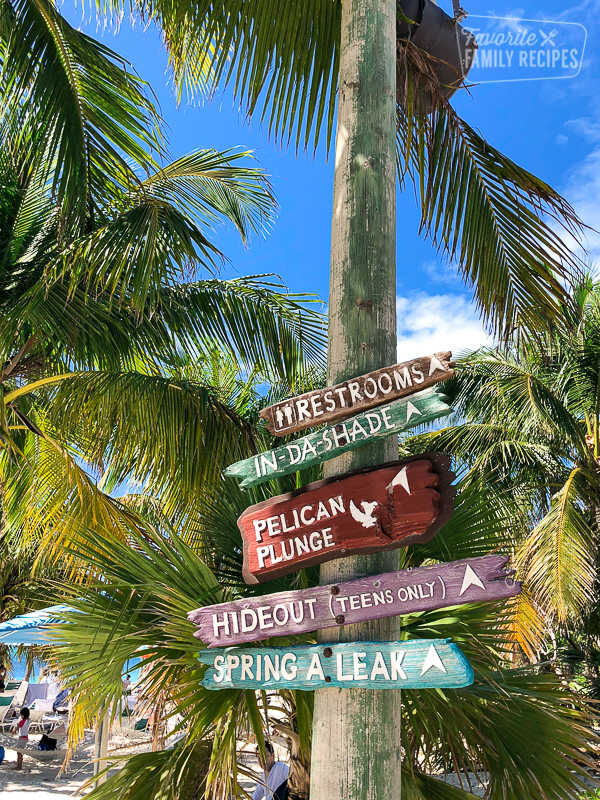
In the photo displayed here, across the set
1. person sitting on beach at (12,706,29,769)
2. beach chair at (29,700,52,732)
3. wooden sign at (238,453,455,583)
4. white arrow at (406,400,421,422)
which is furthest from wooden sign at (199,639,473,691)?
beach chair at (29,700,52,732)

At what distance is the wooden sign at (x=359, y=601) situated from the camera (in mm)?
2250

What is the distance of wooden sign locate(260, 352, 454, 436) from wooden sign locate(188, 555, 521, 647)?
2.03ft

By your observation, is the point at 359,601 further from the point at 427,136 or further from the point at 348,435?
the point at 427,136

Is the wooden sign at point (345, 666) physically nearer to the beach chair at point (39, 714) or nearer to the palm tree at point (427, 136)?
the palm tree at point (427, 136)

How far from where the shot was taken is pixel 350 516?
2482mm

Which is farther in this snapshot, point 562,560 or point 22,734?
point 22,734

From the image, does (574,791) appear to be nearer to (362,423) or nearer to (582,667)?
(362,423)

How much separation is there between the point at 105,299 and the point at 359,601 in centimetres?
520

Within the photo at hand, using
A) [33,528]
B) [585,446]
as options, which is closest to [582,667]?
[585,446]

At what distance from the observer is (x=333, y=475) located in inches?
105

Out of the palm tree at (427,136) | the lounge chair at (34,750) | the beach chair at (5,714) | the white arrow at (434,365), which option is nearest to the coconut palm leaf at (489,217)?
the palm tree at (427,136)

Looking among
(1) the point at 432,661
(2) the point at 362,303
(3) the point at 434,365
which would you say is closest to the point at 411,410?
(3) the point at 434,365

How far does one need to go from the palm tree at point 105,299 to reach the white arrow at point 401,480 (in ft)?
9.74

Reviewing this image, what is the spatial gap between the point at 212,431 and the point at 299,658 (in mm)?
3807
